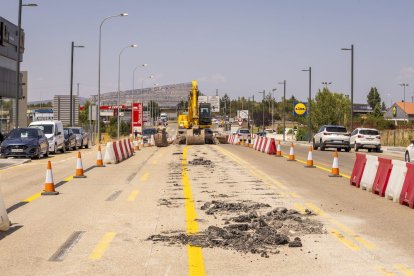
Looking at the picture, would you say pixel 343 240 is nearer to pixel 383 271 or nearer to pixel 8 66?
pixel 383 271

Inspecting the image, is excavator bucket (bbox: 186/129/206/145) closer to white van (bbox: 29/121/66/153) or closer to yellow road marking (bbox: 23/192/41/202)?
white van (bbox: 29/121/66/153)

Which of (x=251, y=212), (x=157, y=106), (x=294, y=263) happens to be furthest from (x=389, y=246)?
(x=157, y=106)

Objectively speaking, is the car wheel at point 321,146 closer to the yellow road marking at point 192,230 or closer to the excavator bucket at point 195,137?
the excavator bucket at point 195,137

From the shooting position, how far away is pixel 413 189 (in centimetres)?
1181

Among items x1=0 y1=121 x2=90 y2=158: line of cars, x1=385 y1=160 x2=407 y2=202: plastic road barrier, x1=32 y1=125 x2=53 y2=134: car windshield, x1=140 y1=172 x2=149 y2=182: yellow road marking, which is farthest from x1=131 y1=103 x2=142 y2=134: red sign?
x1=385 y1=160 x2=407 y2=202: plastic road barrier

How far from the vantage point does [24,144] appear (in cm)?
2959

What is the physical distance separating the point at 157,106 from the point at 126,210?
171 m

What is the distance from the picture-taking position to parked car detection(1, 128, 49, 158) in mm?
29453

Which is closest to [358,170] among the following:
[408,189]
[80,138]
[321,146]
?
[408,189]

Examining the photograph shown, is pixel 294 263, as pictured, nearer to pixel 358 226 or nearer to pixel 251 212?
pixel 358 226

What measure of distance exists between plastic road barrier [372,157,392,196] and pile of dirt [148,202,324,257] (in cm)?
375

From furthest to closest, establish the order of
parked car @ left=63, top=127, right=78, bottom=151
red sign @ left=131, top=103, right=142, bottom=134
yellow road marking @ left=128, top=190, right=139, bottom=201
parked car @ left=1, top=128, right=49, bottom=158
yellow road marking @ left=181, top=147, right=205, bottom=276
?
1. red sign @ left=131, top=103, right=142, bottom=134
2. parked car @ left=63, top=127, right=78, bottom=151
3. parked car @ left=1, top=128, right=49, bottom=158
4. yellow road marking @ left=128, top=190, right=139, bottom=201
5. yellow road marking @ left=181, top=147, right=205, bottom=276

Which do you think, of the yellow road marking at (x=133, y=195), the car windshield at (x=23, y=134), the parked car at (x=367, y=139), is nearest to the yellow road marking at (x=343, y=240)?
the yellow road marking at (x=133, y=195)

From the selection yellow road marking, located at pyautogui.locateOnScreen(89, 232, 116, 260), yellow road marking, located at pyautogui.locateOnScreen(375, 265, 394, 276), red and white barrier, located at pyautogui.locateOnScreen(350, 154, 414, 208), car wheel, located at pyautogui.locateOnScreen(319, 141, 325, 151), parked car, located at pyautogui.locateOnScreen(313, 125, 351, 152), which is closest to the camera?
yellow road marking, located at pyautogui.locateOnScreen(375, 265, 394, 276)
